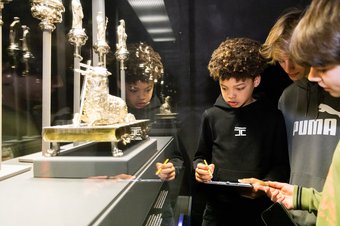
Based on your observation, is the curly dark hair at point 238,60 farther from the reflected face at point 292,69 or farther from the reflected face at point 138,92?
the reflected face at point 138,92

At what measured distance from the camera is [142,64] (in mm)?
1288

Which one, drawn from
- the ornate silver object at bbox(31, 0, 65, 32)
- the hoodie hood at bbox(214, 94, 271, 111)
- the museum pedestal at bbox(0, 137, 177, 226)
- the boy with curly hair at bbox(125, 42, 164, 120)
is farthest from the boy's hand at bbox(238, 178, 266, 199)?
the ornate silver object at bbox(31, 0, 65, 32)

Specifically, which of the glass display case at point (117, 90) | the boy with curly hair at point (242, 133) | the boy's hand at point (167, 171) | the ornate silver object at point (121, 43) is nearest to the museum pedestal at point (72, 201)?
the glass display case at point (117, 90)

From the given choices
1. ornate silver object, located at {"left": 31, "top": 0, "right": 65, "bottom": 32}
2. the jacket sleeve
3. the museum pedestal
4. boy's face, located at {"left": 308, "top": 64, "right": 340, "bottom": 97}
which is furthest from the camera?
ornate silver object, located at {"left": 31, "top": 0, "right": 65, "bottom": 32}

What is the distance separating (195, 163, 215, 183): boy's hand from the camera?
1.08 m

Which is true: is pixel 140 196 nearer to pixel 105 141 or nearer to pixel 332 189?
pixel 105 141

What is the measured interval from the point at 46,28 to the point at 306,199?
0.95 metres

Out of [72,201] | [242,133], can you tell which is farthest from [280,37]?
[72,201]

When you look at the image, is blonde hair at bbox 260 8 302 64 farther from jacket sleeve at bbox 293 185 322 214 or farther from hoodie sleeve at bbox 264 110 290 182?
jacket sleeve at bbox 293 185 322 214

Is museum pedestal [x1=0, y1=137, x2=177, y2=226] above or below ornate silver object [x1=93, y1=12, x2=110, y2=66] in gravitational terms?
below

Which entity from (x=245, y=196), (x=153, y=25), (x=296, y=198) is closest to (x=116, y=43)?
(x=153, y=25)

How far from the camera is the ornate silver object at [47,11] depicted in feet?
2.97

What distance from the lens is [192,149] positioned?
1151 mm

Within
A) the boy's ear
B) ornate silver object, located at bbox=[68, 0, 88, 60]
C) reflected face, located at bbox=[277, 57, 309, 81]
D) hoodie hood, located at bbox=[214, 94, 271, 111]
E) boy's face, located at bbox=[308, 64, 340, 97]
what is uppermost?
ornate silver object, located at bbox=[68, 0, 88, 60]
